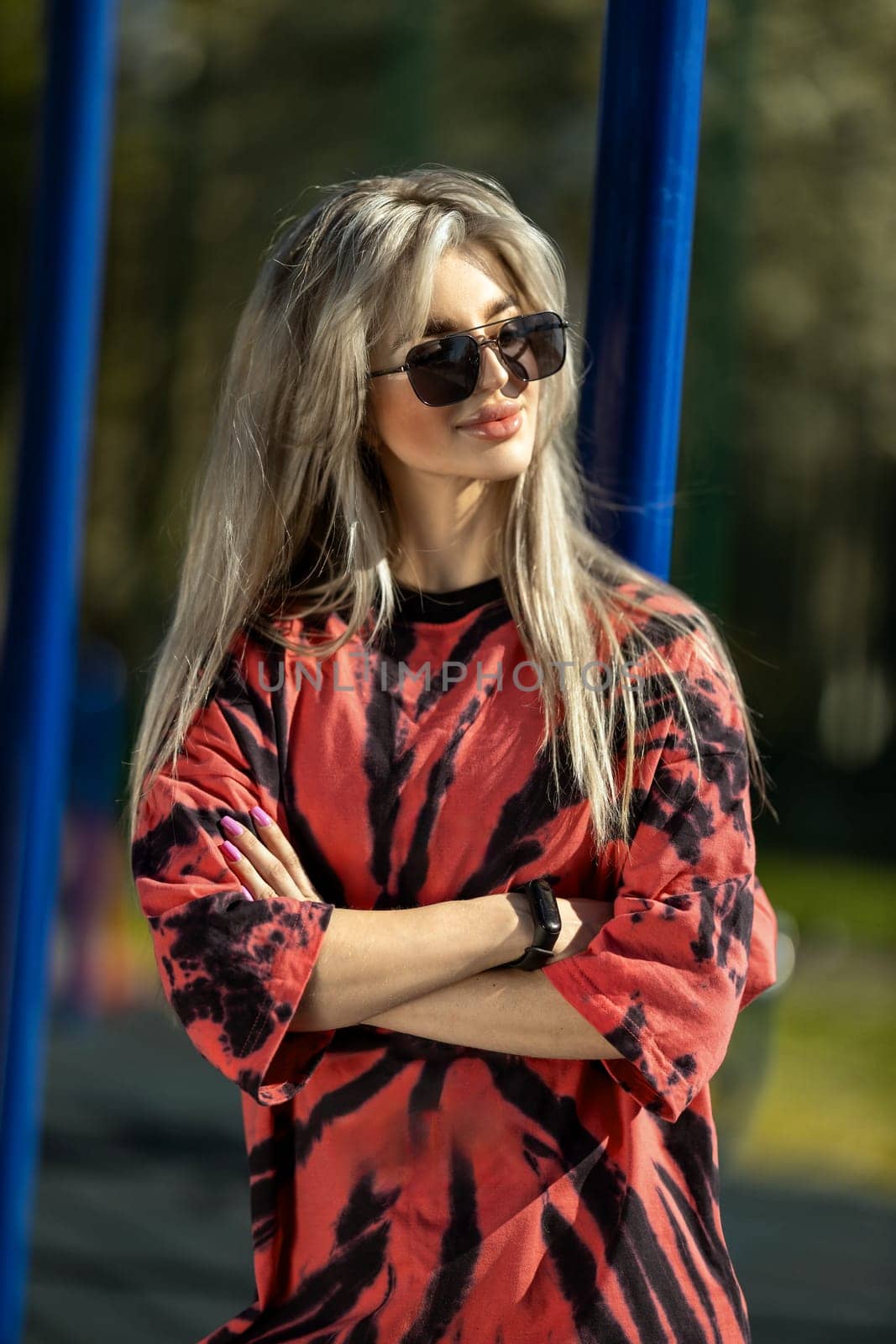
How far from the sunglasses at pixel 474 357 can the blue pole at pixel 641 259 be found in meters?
0.24

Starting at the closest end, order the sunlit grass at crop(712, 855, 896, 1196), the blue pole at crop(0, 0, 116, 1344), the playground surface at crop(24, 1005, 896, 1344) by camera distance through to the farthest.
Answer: the blue pole at crop(0, 0, 116, 1344), the playground surface at crop(24, 1005, 896, 1344), the sunlit grass at crop(712, 855, 896, 1196)

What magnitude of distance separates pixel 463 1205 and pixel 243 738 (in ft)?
1.65

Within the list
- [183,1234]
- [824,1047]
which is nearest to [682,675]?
[183,1234]

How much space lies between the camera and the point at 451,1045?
4.68 ft

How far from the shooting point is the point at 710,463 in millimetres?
5359

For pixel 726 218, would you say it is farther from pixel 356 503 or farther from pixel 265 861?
pixel 265 861

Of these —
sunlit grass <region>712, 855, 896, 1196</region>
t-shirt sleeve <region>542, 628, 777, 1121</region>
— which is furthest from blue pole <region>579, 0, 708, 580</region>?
sunlit grass <region>712, 855, 896, 1196</region>

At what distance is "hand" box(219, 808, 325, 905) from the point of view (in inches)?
56.0

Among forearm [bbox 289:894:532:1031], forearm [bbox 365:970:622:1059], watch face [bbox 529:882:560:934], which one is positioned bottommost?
forearm [bbox 365:970:622:1059]

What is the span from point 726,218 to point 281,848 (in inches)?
171

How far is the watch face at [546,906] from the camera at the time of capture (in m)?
1.37

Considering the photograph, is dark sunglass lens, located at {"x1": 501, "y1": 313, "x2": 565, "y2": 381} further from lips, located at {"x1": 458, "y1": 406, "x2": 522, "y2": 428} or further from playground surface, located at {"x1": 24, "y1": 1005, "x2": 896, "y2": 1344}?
playground surface, located at {"x1": 24, "y1": 1005, "x2": 896, "y2": 1344}

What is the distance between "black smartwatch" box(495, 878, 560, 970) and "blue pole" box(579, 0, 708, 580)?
0.51 meters

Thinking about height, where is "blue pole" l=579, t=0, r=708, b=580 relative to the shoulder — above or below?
above
